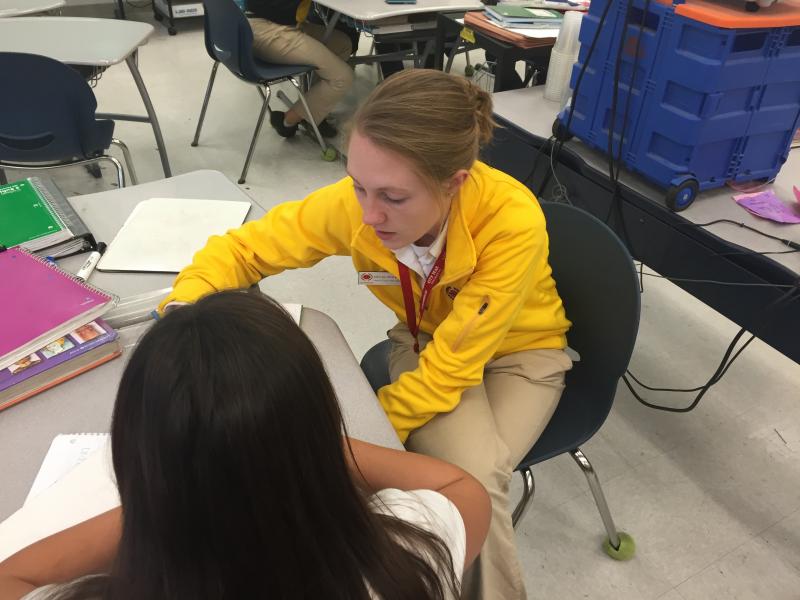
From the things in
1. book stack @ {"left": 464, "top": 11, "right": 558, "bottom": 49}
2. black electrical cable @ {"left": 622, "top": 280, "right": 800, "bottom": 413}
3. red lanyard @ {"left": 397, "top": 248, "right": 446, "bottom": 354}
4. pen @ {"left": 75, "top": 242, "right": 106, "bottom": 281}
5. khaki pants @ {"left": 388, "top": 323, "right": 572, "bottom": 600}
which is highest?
book stack @ {"left": 464, "top": 11, "right": 558, "bottom": 49}

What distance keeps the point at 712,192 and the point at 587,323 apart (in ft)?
1.64

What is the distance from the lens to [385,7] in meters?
2.67

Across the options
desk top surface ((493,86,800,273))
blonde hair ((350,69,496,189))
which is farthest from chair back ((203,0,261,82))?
blonde hair ((350,69,496,189))

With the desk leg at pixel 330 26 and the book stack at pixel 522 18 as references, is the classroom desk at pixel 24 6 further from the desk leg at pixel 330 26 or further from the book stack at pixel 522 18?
the book stack at pixel 522 18

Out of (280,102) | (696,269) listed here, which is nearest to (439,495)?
(696,269)

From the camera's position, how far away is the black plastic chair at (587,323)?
106 centimetres

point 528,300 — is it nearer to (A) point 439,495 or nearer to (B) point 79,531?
(A) point 439,495

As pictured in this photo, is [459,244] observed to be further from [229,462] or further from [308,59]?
[308,59]

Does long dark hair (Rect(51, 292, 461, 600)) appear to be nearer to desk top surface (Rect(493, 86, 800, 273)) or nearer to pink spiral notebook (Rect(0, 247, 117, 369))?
pink spiral notebook (Rect(0, 247, 117, 369))

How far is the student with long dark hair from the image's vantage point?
438 millimetres

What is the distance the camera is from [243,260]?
1.08 metres

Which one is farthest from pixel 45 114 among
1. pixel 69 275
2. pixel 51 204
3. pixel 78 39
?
pixel 69 275

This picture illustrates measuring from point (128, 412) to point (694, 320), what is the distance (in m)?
2.13

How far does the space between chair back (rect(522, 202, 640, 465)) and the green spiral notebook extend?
0.93 metres
